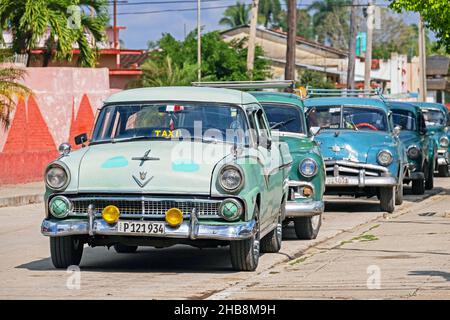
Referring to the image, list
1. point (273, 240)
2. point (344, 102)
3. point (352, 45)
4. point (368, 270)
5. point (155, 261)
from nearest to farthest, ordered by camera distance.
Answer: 1. point (368, 270)
2. point (155, 261)
3. point (273, 240)
4. point (344, 102)
5. point (352, 45)

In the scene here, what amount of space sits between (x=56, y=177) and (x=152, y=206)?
3.20 ft

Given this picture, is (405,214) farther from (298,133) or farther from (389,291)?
(389,291)

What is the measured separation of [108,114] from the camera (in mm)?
12156

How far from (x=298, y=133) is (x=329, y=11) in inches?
5344

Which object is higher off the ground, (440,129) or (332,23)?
(332,23)

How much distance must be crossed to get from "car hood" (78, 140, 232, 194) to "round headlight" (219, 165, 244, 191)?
12 cm

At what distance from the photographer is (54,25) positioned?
3072 centimetres

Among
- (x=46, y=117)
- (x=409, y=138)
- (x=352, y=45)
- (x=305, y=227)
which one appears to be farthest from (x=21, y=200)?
(x=352, y=45)

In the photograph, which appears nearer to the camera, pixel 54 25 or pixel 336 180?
pixel 336 180

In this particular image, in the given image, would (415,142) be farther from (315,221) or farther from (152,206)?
(152,206)

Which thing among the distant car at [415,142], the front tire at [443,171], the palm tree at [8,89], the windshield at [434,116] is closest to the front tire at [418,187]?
the distant car at [415,142]

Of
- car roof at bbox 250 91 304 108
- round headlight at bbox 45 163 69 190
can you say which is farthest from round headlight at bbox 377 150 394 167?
round headlight at bbox 45 163 69 190
